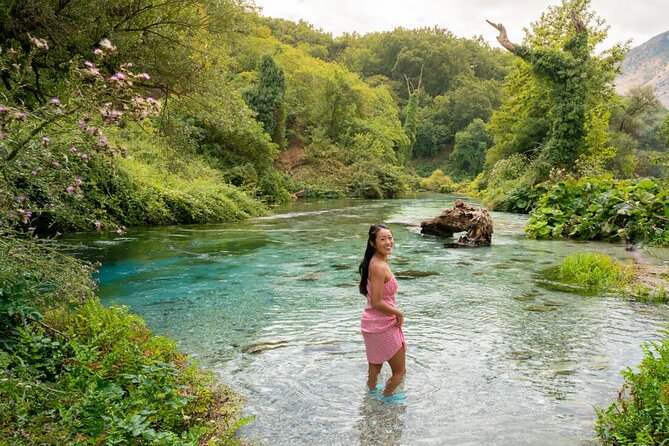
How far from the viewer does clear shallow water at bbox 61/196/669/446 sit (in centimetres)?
412

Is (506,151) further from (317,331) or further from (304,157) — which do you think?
(317,331)

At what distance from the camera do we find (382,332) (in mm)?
4645

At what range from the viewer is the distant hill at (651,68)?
54562mm

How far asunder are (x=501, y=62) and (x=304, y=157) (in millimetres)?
68049

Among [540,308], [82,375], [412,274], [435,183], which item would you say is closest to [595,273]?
[540,308]

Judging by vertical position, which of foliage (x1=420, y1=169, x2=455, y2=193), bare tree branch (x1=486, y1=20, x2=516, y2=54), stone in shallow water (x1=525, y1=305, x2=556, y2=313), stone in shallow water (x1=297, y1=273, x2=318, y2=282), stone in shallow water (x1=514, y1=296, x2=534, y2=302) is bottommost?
stone in shallow water (x1=525, y1=305, x2=556, y2=313)

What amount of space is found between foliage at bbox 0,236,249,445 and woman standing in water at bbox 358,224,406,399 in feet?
4.14

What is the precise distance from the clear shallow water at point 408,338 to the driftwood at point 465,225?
1.24 meters

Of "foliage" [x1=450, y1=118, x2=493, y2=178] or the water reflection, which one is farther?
"foliage" [x1=450, y1=118, x2=493, y2=178]

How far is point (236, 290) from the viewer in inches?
351

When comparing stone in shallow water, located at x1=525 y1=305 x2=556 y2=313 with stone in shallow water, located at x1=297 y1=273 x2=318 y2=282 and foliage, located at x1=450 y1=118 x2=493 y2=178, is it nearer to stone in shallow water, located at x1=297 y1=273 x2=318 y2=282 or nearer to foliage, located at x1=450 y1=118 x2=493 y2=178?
stone in shallow water, located at x1=297 y1=273 x2=318 y2=282

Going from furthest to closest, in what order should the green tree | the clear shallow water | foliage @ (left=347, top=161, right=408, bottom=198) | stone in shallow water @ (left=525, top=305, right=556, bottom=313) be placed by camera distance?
foliage @ (left=347, top=161, right=408, bottom=198) < the green tree < stone in shallow water @ (left=525, top=305, right=556, bottom=313) < the clear shallow water

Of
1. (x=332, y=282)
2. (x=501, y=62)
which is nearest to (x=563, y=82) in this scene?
(x=332, y=282)

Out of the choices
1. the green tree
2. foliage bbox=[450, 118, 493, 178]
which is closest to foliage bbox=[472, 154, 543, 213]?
the green tree
